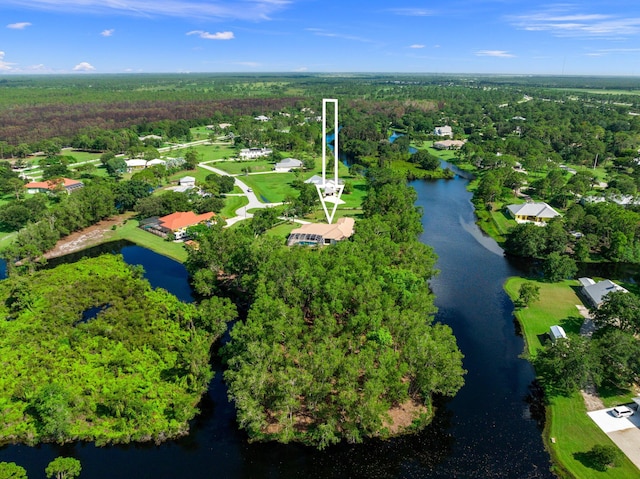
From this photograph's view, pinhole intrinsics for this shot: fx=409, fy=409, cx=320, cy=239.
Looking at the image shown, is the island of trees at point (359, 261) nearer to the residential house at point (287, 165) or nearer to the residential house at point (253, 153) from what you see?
the residential house at point (287, 165)

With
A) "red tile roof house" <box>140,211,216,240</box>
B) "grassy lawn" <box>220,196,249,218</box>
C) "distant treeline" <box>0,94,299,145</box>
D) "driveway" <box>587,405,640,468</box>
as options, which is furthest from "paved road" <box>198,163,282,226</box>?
"distant treeline" <box>0,94,299,145</box>

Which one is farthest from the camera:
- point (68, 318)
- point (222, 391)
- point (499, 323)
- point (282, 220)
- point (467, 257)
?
point (282, 220)

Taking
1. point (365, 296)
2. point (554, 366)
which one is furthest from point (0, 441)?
point (554, 366)

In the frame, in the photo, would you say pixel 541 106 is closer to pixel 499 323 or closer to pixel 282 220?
pixel 282 220

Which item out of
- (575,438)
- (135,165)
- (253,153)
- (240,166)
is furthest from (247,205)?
(575,438)

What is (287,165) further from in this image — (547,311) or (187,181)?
(547,311)

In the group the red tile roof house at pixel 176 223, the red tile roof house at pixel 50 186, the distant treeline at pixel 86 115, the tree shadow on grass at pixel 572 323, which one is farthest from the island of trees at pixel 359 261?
the distant treeline at pixel 86 115
